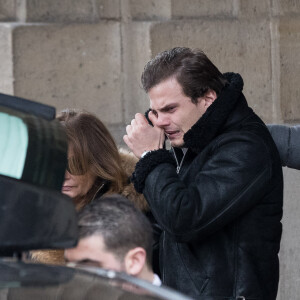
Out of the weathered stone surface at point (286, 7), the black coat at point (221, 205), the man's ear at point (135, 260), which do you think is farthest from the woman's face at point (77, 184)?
the weathered stone surface at point (286, 7)

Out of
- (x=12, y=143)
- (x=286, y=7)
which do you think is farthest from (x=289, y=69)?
(x=12, y=143)

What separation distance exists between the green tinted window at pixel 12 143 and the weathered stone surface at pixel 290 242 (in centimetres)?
374

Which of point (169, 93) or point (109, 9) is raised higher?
point (109, 9)

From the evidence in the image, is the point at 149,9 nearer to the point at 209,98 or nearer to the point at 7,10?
the point at 7,10

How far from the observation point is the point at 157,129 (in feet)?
12.3

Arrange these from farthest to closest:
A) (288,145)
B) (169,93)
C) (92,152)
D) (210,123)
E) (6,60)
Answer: (6,60)
(288,145)
(92,152)
(169,93)
(210,123)

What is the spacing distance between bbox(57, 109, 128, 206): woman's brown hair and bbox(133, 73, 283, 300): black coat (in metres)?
0.35

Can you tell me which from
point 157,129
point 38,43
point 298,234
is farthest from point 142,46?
point 157,129

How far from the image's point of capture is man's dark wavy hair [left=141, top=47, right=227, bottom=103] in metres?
3.68

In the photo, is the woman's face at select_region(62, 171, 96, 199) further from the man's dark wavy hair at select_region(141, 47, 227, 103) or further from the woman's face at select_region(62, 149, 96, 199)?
the man's dark wavy hair at select_region(141, 47, 227, 103)

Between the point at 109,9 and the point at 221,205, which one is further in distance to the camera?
the point at 109,9

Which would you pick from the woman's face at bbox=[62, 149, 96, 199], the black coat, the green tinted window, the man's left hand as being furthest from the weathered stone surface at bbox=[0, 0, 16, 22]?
the green tinted window

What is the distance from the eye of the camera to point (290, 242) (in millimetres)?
6070

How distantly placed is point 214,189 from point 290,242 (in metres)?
2.74
